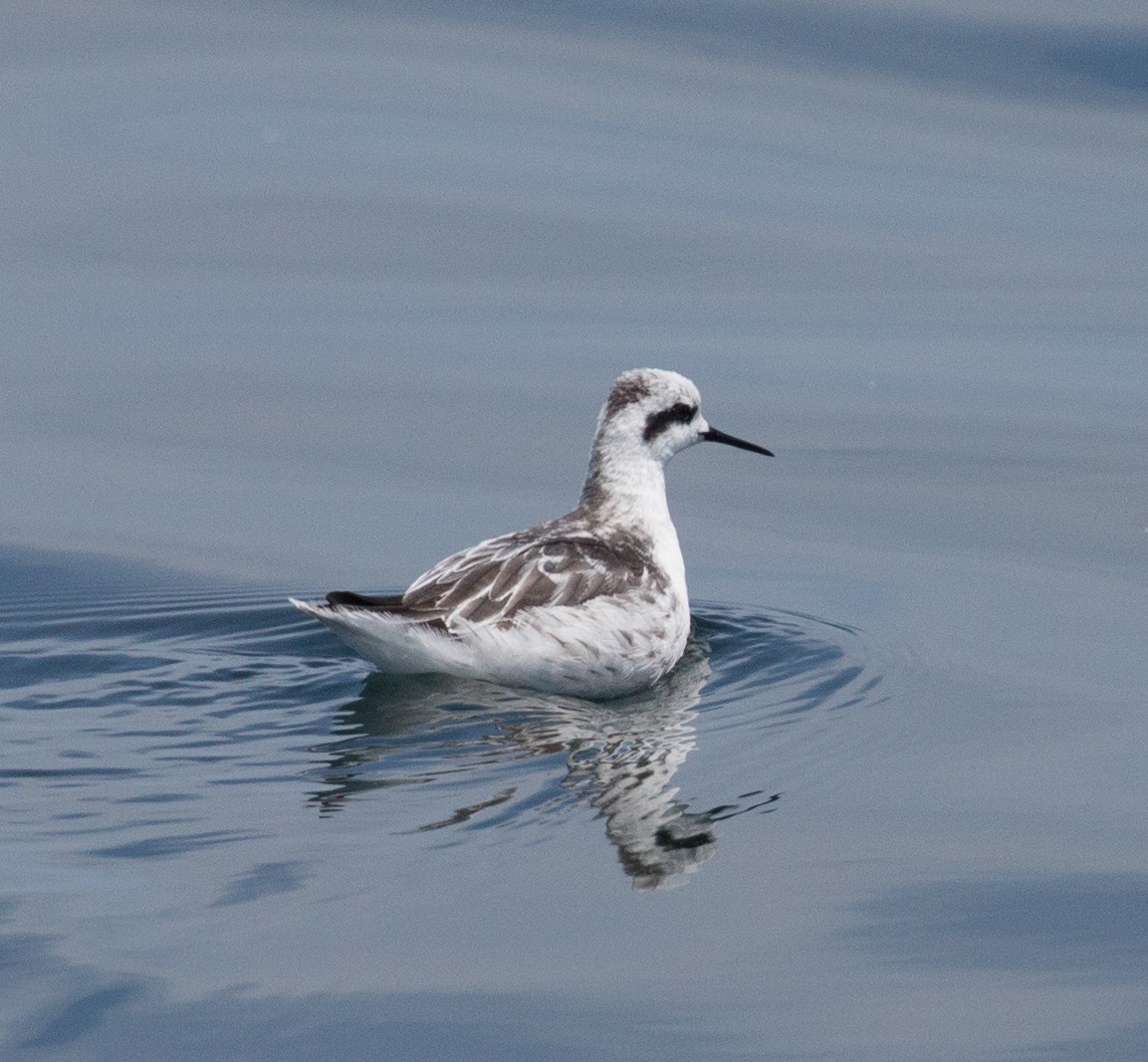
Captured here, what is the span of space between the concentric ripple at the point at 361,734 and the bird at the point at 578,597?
0.13m

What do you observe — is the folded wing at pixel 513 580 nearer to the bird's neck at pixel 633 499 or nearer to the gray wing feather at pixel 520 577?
the gray wing feather at pixel 520 577

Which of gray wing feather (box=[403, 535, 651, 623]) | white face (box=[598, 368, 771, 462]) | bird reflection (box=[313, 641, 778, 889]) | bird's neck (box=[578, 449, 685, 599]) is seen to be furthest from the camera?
white face (box=[598, 368, 771, 462])

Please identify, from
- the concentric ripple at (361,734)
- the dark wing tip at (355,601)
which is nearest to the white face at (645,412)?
the concentric ripple at (361,734)

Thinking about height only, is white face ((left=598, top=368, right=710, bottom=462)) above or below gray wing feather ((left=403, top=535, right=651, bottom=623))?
above

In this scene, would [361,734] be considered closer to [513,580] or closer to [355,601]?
[355,601]

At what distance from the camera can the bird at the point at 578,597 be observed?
27.9ft

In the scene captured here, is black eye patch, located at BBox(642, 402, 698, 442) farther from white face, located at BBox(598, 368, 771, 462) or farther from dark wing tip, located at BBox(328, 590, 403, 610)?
dark wing tip, located at BBox(328, 590, 403, 610)

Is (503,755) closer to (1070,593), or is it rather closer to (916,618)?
(916,618)

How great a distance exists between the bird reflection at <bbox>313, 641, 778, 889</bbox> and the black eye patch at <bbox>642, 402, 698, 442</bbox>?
47.8 inches

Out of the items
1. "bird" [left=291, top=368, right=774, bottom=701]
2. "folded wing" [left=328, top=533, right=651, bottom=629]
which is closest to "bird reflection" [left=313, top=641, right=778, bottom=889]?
"bird" [left=291, top=368, right=774, bottom=701]

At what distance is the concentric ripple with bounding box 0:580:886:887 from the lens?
6953 mm

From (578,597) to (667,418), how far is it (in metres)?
1.35

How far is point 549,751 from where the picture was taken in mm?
7770

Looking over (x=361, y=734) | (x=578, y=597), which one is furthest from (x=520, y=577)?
(x=361, y=734)
